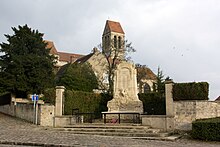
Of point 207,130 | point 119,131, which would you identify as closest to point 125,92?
point 119,131

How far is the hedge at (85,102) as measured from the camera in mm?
19469

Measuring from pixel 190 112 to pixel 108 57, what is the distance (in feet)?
62.4

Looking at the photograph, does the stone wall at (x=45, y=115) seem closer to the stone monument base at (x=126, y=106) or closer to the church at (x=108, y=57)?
the stone monument base at (x=126, y=106)

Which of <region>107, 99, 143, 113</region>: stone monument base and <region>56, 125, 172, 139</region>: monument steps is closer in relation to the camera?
<region>56, 125, 172, 139</region>: monument steps

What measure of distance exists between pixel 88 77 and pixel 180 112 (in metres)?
25.8

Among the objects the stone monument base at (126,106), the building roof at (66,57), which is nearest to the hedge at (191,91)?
the stone monument base at (126,106)

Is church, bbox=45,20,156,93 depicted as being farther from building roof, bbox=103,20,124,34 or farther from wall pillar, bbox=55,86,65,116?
wall pillar, bbox=55,86,65,116

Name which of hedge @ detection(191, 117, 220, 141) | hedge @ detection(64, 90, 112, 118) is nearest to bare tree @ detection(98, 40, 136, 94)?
hedge @ detection(64, 90, 112, 118)

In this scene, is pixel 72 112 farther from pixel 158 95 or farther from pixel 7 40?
pixel 7 40

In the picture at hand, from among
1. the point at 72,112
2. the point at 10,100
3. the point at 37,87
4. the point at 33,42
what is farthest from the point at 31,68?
the point at 72,112

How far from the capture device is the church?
32812mm

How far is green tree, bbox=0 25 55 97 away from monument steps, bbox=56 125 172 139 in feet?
39.7

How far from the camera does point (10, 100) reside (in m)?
24.5

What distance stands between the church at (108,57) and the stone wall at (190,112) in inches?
671
